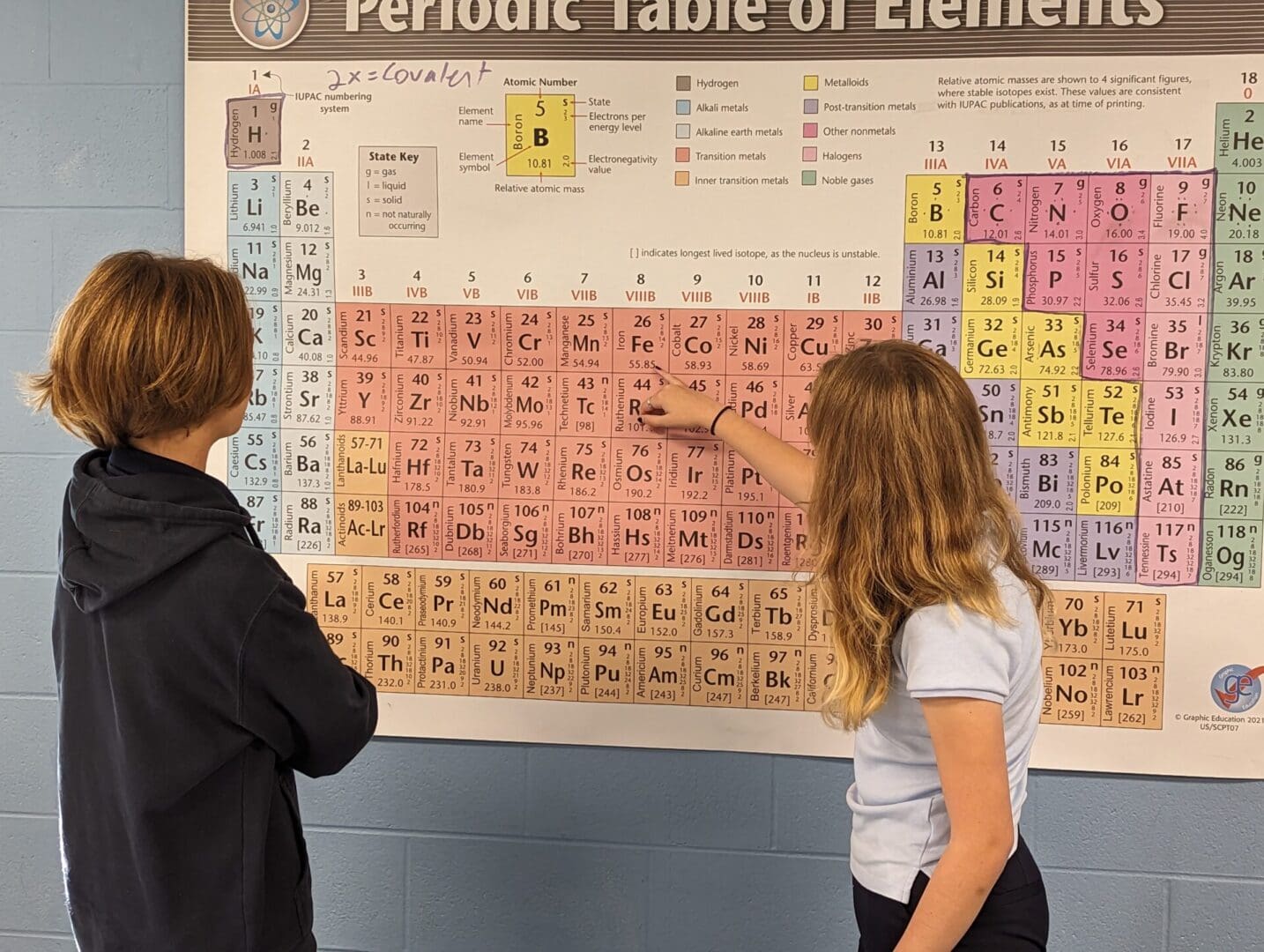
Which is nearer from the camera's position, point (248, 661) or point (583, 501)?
point (248, 661)

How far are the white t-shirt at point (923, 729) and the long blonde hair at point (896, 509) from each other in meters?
0.02

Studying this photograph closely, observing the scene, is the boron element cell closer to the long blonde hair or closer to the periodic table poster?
the periodic table poster

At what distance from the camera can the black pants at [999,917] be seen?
107 cm

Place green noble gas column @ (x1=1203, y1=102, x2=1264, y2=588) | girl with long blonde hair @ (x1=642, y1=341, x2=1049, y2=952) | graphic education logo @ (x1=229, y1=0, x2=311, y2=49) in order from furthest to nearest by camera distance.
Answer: graphic education logo @ (x1=229, y1=0, x2=311, y2=49) < green noble gas column @ (x1=1203, y1=102, x2=1264, y2=588) < girl with long blonde hair @ (x1=642, y1=341, x2=1049, y2=952)

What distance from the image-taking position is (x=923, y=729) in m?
1.08

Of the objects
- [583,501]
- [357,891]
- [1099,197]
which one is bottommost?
[357,891]

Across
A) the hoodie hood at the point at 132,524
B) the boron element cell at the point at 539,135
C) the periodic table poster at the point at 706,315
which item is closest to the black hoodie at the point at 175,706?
the hoodie hood at the point at 132,524

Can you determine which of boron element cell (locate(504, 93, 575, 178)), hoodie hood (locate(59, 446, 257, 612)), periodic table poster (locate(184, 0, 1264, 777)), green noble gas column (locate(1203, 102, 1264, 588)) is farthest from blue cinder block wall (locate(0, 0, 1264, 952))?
hoodie hood (locate(59, 446, 257, 612))

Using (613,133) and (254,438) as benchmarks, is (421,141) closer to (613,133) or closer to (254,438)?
(613,133)

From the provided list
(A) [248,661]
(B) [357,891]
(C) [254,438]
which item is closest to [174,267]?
(A) [248,661]

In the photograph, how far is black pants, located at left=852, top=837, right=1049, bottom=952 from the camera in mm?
1073

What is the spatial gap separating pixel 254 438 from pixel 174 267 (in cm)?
54

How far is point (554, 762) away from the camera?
5.15ft

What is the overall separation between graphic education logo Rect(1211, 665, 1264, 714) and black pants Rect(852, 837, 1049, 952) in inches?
19.8
